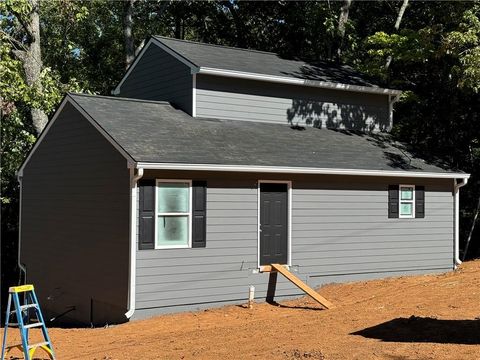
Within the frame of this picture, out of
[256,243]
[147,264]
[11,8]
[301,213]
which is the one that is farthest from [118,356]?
[11,8]

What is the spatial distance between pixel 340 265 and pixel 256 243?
251cm

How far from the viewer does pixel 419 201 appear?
15.9 metres

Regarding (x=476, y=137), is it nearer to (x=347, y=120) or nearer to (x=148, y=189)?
(x=347, y=120)

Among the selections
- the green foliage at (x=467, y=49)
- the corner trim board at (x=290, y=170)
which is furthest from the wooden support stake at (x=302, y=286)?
the green foliage at (x=467, y=49)

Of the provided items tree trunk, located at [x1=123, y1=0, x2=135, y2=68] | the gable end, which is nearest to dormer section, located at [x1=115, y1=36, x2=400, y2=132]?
the gable end

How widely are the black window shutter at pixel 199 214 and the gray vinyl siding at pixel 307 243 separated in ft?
0.35

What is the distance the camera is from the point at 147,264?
1202cm

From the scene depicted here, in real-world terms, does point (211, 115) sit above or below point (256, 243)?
above

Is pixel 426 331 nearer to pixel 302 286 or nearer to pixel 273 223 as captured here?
pixel 302 286

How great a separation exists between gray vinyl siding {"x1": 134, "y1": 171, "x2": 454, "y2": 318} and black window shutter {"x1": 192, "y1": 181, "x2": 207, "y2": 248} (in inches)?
4.1

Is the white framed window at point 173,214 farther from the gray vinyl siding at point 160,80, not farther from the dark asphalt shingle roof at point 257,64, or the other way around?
the dark asphalt shingle roof at point 257,64

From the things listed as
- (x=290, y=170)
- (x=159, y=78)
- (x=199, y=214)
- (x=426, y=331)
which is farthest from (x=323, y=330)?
(x=159, y=78)

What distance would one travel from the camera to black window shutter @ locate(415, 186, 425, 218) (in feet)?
52.0

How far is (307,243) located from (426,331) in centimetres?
520
